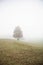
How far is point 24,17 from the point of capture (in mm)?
2410

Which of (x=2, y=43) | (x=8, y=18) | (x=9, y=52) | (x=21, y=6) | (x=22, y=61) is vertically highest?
(x=21, y=6)

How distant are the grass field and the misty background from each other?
6.0 inches

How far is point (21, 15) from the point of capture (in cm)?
241

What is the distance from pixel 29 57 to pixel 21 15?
0.76m

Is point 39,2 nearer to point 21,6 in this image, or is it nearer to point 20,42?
point 21,6

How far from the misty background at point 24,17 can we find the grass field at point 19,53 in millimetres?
153

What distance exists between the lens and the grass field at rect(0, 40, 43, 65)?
231 cm

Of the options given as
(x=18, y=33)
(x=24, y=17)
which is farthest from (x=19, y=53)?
(x=24, y=17)

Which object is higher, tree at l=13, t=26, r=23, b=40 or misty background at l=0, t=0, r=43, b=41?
misty background at l=0, t=0, r=43, b=41

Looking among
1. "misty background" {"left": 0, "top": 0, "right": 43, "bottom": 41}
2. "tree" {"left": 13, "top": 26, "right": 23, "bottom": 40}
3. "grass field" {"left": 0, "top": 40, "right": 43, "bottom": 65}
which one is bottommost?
"grass field" {"left": 0, "top": 40, "right": 43, "bottom": 65}

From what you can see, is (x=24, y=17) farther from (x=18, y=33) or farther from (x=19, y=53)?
(x=19, y=53)

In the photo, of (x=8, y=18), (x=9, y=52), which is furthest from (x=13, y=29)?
(x=9, y=52)

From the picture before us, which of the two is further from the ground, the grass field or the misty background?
the misty background

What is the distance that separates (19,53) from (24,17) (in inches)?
25.6
